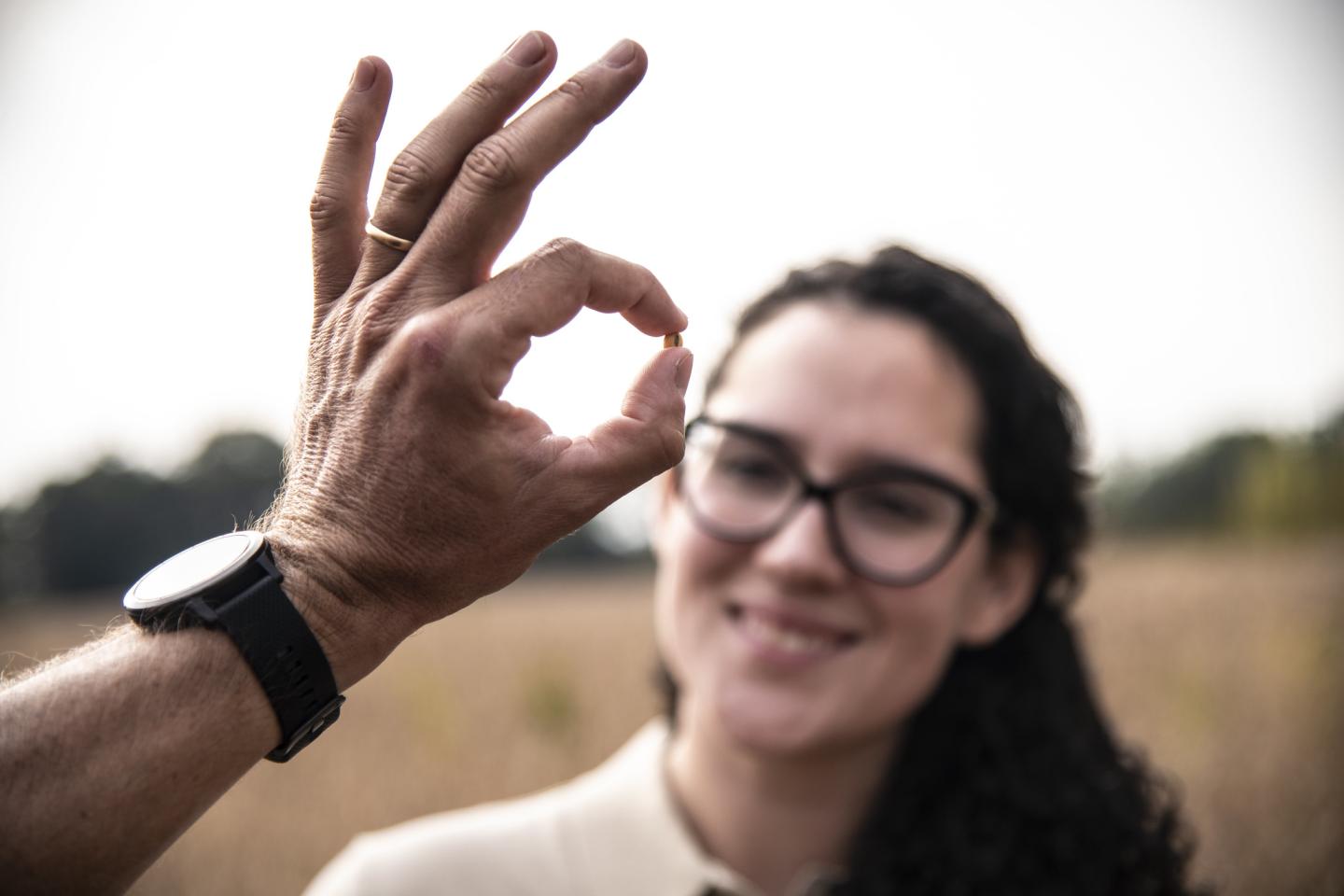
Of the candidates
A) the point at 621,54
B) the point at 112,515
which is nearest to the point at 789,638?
the point at 621,54

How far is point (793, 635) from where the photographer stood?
82.8 inches

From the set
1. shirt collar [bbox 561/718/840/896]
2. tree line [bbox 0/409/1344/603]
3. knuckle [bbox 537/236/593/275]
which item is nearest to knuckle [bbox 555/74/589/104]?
knuckle [bbox 537/236/593/275]

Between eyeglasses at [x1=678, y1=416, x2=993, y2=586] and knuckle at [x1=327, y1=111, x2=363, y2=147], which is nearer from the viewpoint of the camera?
knuckle at [x1=327, y1=111, x2=363, y2=147]

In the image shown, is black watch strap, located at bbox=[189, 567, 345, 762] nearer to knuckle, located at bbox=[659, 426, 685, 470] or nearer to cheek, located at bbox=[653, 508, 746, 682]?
knuckle, located at bbox=[659, 426, 685, 470]

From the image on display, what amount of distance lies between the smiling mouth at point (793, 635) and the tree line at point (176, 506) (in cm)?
1189

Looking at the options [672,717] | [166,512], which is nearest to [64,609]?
[166,512]

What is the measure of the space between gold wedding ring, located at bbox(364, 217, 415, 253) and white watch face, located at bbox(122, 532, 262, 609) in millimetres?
356

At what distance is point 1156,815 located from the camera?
241 cm

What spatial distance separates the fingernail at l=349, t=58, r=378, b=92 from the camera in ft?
3.36

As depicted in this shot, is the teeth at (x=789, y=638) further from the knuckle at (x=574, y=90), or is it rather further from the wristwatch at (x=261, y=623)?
the knuckle at (x=574, y=90)

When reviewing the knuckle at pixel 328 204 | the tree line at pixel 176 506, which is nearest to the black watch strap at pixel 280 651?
the knuckle at pixel 328 204

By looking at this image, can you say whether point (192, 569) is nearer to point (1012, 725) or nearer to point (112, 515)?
point (1012, 725)

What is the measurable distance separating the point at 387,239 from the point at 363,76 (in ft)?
0.64

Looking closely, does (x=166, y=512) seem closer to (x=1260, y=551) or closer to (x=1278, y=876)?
(x=1278, y=876)
